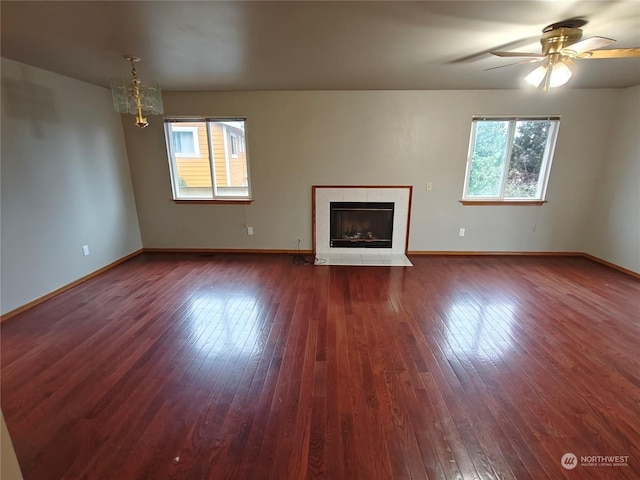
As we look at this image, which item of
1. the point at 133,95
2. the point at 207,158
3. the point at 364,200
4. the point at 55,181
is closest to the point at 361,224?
the point at 364,200

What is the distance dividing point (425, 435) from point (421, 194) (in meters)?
3.39

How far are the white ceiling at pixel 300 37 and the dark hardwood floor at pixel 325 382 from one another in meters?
2.34

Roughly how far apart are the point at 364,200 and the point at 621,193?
11.3 ft

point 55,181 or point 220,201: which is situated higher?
point 55,181

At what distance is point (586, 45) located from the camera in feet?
6.46

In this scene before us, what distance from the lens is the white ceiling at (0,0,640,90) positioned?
176 centimetres

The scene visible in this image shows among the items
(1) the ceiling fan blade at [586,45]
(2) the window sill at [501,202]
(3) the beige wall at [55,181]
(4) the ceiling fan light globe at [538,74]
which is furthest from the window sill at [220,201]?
(1) the ceiling fan blade at [586,45]

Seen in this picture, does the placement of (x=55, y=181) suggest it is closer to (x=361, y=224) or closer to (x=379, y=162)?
(x=361, y=224)

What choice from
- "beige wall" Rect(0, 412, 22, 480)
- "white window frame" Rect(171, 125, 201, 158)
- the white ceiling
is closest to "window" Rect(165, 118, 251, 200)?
"white window frame" Rect(171, 125, 201, 158)

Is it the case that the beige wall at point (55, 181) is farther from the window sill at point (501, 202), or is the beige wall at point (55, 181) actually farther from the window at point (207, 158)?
the window sill at point (501, 202)

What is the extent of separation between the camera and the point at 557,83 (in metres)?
2.25

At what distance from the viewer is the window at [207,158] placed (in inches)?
165

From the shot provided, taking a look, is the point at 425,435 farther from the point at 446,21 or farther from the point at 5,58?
Answer: the point at 5,58

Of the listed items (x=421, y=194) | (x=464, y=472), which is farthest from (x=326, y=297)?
(x=421, y=194)
